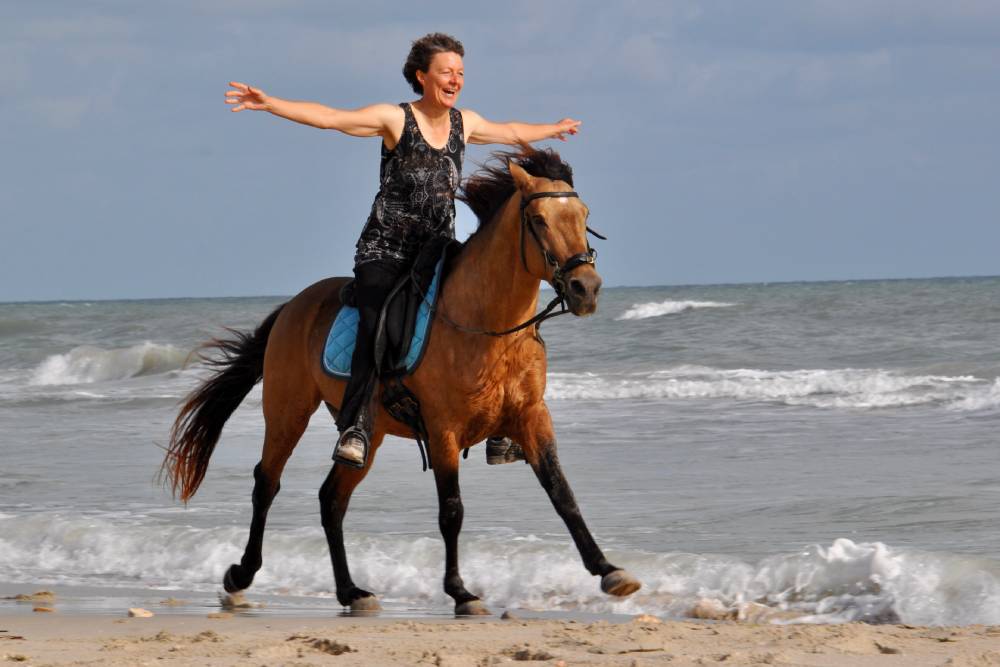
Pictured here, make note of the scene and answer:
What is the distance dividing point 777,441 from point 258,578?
5968 millimetres

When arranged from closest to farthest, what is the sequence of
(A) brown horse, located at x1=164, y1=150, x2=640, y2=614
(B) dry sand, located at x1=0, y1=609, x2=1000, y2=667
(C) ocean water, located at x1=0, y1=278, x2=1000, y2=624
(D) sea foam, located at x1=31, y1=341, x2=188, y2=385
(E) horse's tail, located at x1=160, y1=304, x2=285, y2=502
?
1. (B) dry sand, located at x1=0, y1=609, x2=1000, y2=667
2. (A) brown horse, located at x1=164, y1=150, x2=640, y2=614
3. (C) ocean water, located at x1=0, y1=278, x2=1000, y2=624
4. (E) horse's tail, located at x1=160, y1=304, x2=285, y2=502
5. (D) sea foam, located at x1=31, y1=341, x2=188, y2=385

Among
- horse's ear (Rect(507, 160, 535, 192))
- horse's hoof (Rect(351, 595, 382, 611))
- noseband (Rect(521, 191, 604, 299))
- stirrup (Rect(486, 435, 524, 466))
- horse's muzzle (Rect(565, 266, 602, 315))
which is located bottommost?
horse's hoof (Rect(351, 595, 382, 611))

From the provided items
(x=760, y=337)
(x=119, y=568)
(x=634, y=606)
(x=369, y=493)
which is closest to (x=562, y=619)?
(x=634, y=606)

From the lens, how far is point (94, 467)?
1120 centimetres

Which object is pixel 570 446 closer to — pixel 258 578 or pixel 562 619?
pixel 258 578

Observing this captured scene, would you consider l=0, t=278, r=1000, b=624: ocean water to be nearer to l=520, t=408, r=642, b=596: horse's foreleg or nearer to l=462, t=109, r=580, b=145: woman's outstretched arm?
l=520, t=408, r=642, b=596: horse's foreleg

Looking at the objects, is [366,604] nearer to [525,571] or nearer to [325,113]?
[525,571]

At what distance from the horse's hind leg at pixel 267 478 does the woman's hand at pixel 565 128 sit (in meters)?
1.72

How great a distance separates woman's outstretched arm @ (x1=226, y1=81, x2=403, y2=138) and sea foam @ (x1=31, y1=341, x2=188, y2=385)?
22.5 meters

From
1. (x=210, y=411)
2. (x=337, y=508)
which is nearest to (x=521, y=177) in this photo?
(x=337, y=508)

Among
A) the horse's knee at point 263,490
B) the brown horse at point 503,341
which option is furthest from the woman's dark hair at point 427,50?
the horse's knee at point 263,490

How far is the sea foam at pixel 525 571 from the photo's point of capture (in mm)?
Result: 5770

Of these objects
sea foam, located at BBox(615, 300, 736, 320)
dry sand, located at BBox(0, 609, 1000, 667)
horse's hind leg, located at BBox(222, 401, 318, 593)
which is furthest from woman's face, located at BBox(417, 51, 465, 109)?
sea foam, located at BBox(615, 300, 736, 320)

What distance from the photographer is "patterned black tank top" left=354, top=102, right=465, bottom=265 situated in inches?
223
